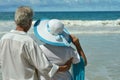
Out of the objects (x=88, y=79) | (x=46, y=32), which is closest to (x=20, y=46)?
(x=46, y=32)

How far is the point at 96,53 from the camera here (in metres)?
12.2

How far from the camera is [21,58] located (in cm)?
319

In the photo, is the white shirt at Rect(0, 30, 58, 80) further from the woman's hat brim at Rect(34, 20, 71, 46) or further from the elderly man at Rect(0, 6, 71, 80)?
the woman's hat brim at Rect(34, 20, 71, 46)

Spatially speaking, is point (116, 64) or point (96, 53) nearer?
point (116, 64)

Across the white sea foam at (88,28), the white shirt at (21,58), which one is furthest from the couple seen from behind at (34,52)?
the white sea foam at (88,28)

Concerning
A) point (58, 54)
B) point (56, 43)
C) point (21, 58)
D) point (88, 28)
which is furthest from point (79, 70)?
point (88, 28)

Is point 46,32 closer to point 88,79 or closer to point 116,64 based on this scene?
point 88,79

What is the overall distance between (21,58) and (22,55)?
1.3 inches

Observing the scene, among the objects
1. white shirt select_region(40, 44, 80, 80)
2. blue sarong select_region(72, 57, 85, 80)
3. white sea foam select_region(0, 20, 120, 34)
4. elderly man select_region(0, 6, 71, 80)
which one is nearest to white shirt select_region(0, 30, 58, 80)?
elderly man select_region(0, 6, 71, 80)

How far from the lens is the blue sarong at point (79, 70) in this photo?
11.9ft

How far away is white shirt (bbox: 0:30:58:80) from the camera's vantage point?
3119mm

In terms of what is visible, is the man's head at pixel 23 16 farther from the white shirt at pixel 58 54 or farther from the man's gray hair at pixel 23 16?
the white shirt at pixel 58 54

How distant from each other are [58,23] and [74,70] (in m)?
0.50

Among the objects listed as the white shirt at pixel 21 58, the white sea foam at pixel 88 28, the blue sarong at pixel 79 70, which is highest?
the white shirt at pixel 21 58
